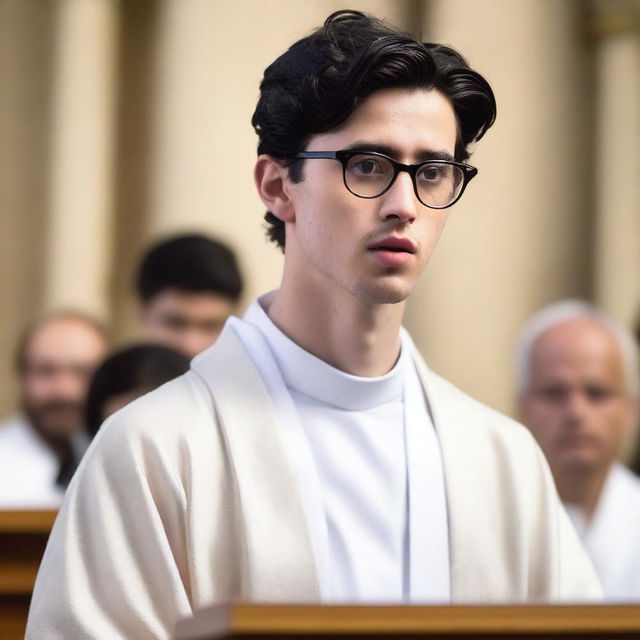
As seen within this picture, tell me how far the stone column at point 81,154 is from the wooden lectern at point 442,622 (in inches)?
196

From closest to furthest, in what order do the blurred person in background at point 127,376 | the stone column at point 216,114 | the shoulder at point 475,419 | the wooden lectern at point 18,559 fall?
the shoulder at point 475,419
the wooden lectern at point 18,559
the blurred person in background at point 127,376
the stone column at point 216,114

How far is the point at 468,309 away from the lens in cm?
660

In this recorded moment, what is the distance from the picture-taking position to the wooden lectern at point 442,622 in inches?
74.7

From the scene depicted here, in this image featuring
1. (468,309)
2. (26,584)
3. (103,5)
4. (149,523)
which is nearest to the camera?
(149,523)

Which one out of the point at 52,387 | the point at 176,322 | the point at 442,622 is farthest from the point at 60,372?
the point at 442,622

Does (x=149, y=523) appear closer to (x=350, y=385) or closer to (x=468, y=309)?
(x=350, y=385)

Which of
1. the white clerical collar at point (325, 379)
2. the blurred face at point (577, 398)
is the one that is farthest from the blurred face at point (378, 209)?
the blurred face at point (577, 398)

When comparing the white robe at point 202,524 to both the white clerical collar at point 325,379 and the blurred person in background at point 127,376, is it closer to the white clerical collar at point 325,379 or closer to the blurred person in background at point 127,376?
the white clerical collar at point 325,379

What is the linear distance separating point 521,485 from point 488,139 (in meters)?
4.30

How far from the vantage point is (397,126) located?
229cm

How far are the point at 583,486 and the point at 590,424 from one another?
21cm

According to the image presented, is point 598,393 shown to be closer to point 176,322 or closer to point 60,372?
point 176,322

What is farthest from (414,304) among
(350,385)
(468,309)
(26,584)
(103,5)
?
(350,385)

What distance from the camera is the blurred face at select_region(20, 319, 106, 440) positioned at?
5.55 m
